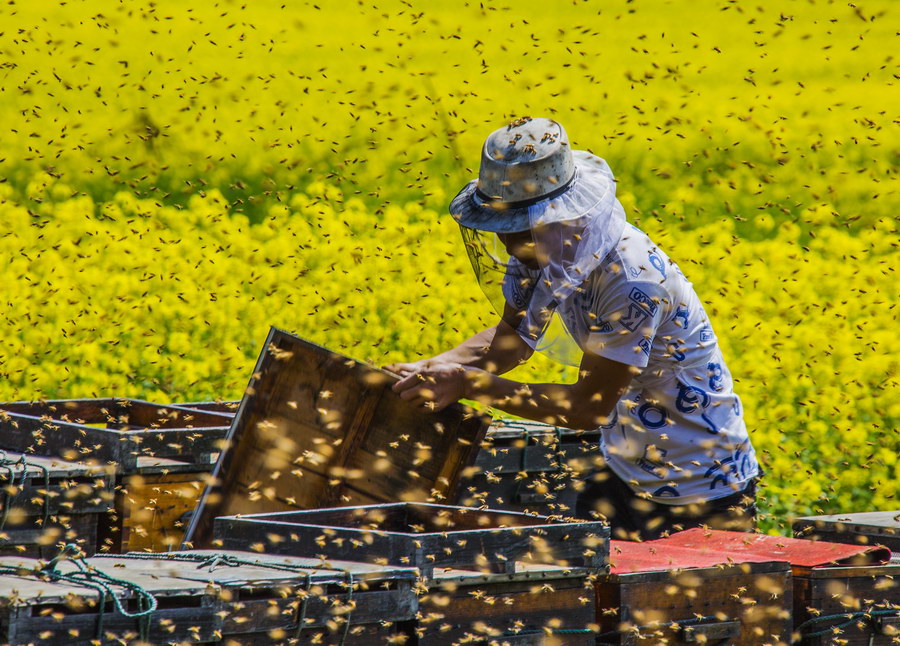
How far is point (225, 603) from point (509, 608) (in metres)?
0.74

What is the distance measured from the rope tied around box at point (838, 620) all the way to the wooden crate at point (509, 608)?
2.29ft

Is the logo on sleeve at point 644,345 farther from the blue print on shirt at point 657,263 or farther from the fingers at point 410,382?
the fingers at point 410,382

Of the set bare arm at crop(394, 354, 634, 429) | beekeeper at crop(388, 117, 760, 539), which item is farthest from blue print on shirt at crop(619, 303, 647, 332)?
bare arm at crop(394, 354, 634, 429)

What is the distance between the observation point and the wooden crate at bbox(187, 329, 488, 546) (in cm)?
441

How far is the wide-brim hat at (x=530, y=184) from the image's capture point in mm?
3824

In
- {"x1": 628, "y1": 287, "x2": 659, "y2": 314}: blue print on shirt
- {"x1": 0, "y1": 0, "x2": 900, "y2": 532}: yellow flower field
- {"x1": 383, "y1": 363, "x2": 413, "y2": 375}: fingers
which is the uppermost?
{"x1": 628, "y1": 287, "x2": 659, "y2": 314}: blue print on shirt

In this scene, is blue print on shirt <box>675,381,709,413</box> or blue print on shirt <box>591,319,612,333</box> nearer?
blue print on shirt <box>591,319,612,333</box>

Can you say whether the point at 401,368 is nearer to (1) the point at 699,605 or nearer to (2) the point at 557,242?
(2) the point at 557,242

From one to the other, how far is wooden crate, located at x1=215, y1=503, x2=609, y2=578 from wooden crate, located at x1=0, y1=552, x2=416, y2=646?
0.07m

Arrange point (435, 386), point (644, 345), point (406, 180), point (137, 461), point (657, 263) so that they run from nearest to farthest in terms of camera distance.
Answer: point (644, 345)
point (657, 263)
point (435, 386)
point (137, 461)
point (406, 180)

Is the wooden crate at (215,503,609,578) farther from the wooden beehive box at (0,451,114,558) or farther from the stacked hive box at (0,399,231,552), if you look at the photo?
the stacked hive box at (0,399,231,552)

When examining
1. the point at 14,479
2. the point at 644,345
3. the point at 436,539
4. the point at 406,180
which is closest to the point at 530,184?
the point at 644,345

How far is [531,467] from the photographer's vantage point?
5348 mm

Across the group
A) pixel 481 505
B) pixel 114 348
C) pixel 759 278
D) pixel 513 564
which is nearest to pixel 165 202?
pixel 114 348
